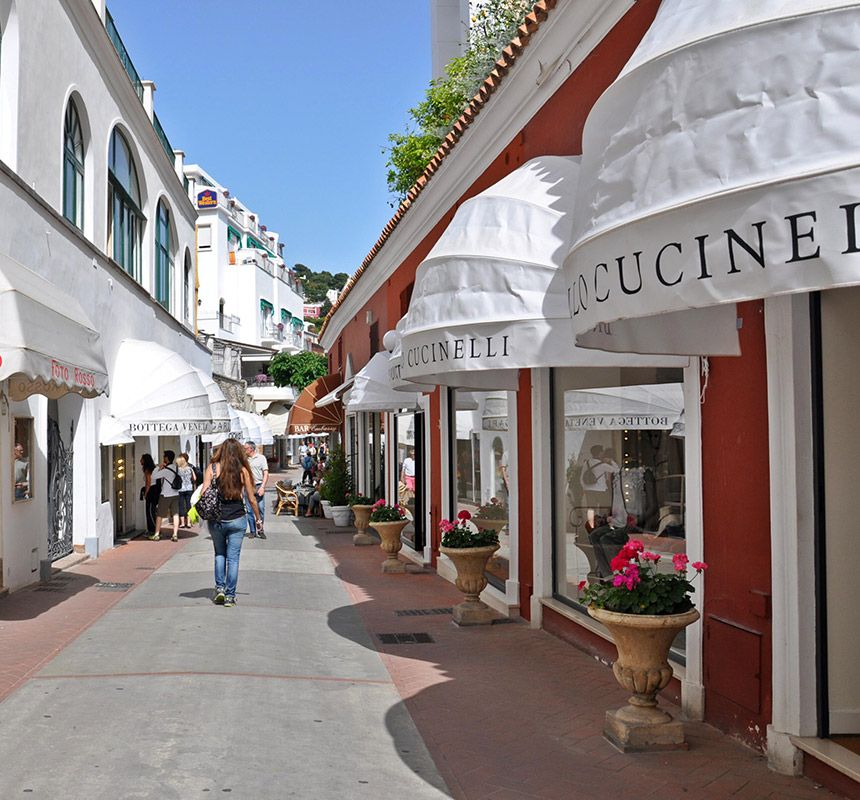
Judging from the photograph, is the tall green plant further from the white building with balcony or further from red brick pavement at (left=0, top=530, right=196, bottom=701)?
the white building with balcony

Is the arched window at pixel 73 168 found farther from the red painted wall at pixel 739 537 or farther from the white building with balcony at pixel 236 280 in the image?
the white building with balcony at pixel 236 280

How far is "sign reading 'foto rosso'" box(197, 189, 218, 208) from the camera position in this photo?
174ft

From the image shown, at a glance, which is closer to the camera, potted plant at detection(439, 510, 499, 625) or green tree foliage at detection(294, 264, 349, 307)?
potted plant at detection(439, 510, 499, 625)

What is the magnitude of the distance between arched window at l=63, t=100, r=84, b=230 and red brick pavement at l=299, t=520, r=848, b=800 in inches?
353

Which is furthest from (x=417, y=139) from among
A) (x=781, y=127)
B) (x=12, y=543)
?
(x=781, y=127)

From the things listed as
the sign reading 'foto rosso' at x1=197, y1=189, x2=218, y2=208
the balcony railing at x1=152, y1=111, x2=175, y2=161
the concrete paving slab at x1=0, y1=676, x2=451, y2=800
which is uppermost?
the sign reading 'foto rosso' at x1=197, y1=189, x2=218, y2=208

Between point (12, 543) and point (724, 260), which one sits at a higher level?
point (724, 260)

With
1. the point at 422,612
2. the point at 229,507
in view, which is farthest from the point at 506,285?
the point at 422,612

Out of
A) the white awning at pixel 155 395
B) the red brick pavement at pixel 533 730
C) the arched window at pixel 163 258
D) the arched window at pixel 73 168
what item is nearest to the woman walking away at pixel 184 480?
the white awning at pixel 155 395

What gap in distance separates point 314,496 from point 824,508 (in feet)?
66.2

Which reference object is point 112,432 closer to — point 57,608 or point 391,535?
point 391,535

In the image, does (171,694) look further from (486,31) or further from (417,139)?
(417,139)

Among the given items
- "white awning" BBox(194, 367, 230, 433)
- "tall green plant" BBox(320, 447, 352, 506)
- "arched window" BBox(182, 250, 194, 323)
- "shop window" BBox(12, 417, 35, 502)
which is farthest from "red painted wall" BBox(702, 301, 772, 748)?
"arched window" BBox(182, 250, 194, 323)

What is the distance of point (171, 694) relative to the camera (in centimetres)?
645
